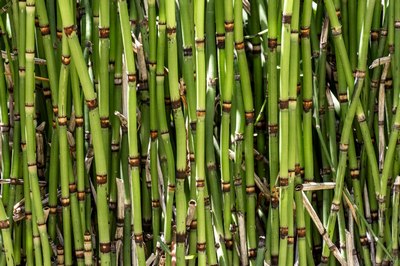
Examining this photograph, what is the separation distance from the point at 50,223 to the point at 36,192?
0.29 ft

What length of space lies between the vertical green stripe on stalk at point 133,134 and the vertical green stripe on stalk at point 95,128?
1.7 inches

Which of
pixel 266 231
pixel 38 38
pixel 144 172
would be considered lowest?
pixel 266 231

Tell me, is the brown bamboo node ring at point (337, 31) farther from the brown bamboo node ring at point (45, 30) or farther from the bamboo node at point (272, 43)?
the brown bamboo node ring at point (45, 30)

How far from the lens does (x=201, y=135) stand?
0.97 meters

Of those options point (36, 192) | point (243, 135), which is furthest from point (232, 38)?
point (36, 192)

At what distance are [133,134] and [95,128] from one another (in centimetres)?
6

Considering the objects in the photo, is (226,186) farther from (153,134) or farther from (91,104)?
(91,104)

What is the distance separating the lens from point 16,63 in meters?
1.06

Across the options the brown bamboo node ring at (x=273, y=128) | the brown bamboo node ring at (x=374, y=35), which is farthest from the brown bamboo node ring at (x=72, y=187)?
the brown bamboo node ring at (x=374, y=35)

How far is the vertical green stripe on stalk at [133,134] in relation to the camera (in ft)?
3.10

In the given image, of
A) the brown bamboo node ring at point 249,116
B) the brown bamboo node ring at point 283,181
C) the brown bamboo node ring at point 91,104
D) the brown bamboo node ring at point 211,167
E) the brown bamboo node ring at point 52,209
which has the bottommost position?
the brown bamboo node ring at point 52,209

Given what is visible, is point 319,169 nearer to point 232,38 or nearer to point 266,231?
point 266,231

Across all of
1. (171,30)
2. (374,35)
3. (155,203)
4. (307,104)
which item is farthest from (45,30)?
(374,35)

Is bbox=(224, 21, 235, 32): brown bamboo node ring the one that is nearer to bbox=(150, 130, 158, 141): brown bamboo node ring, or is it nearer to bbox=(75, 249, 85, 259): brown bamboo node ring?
bbox=(150, 130, 158, 141): brown bamboo node ring
